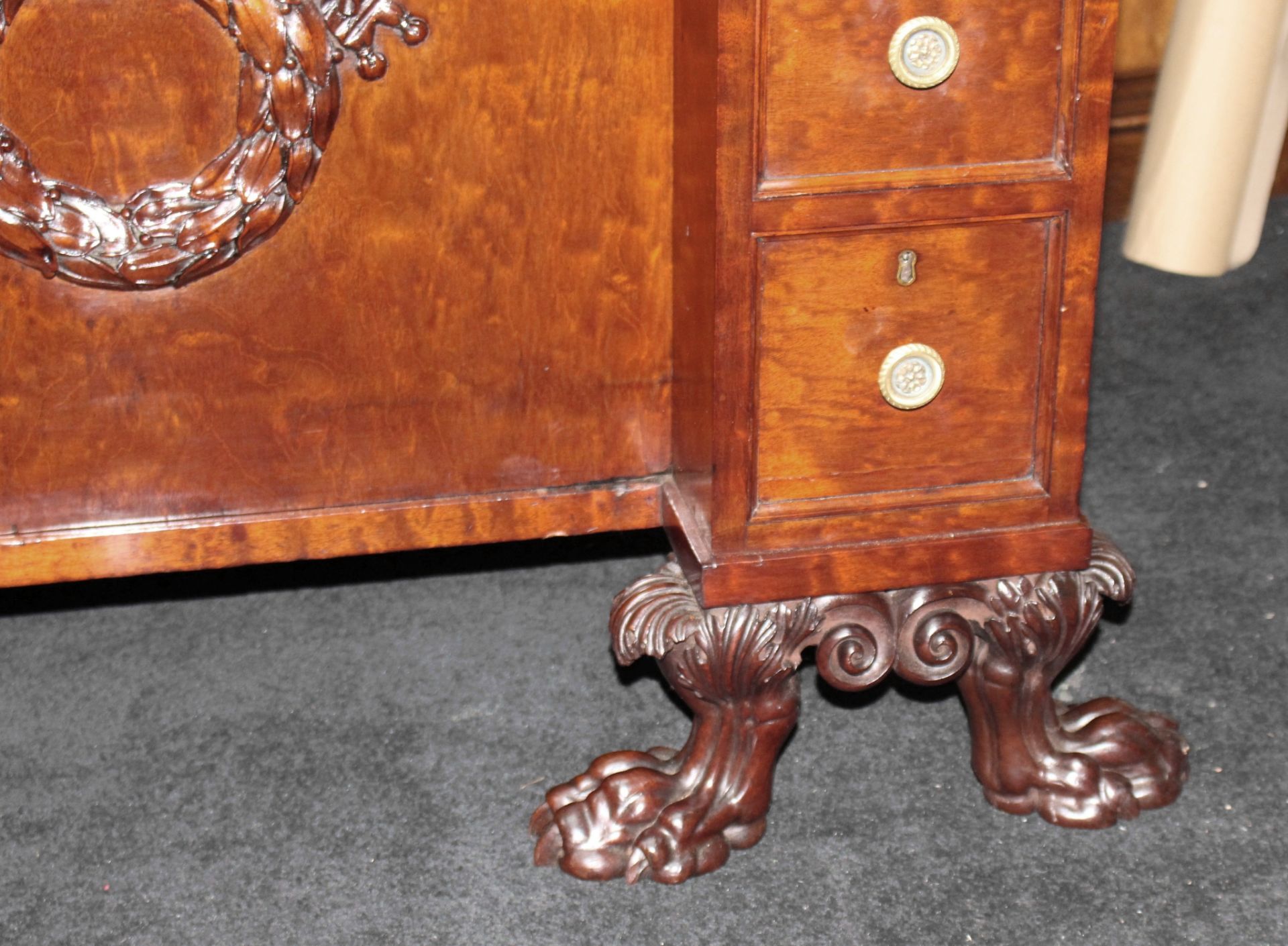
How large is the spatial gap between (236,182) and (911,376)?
1.42 ft

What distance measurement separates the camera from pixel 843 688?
113 centimetres

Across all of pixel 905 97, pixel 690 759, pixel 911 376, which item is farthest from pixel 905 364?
pixel 690 759

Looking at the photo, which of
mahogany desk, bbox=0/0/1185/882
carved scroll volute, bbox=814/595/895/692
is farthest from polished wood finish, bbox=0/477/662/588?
carved scroll volute, bbox=814/595/895/692

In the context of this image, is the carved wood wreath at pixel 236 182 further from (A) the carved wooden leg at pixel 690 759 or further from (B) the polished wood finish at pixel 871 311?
(A) the carved wooden leg at pixel 690 759

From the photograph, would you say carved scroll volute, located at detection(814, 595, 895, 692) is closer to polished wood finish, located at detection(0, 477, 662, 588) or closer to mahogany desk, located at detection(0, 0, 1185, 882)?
mahogany desk, located at detection(0, 0, 1185, 882)

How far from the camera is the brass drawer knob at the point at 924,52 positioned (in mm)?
948

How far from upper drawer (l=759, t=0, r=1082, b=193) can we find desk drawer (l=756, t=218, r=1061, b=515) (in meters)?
0.04

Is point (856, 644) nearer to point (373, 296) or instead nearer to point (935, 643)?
point (935, 643)

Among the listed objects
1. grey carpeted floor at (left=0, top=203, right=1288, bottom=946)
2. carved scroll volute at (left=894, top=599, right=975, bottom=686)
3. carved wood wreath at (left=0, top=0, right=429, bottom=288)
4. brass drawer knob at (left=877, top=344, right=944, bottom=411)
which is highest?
carved wood wreath at (left=0, top=0, right=429, bottom=288)

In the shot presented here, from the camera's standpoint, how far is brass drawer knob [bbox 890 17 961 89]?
3.11 feet

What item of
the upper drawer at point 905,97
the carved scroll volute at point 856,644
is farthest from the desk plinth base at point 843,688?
the upper drawer at point 905,97

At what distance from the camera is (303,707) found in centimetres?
137

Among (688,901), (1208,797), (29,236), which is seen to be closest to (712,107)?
(29,236)

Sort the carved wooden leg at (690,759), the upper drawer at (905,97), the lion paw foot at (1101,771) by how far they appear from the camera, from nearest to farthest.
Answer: the upper drawer at (905,97), the carved wooden leg at (690,759), the lion paw foot at (1101,771)
